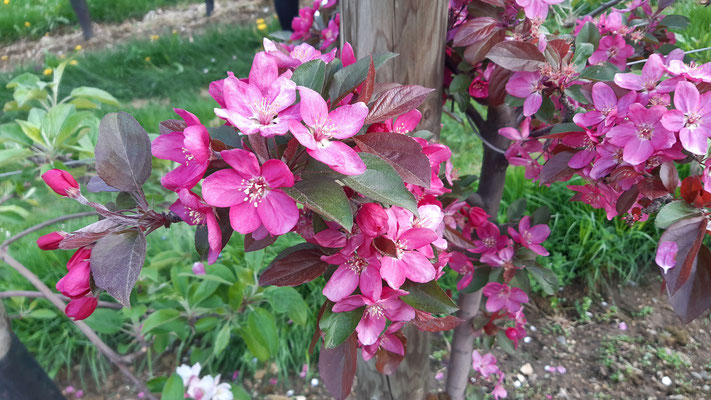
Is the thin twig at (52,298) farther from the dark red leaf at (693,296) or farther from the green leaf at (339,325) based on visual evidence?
the dark red leaf at (693,296)

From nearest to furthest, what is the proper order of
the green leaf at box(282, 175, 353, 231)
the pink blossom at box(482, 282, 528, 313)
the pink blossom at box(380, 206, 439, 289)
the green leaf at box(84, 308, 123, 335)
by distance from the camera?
the green leaf at box(282, 175, 353, 231) < the pink blossom at box(380, 206, 439, 289) < the pink blossom at box(482, 282, 528, 313) < the green leaf at box(84, 308, 123, 335)

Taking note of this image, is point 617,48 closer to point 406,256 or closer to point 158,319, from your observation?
point 406,256

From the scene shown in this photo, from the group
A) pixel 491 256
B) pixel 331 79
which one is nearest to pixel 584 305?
pixel 491 256

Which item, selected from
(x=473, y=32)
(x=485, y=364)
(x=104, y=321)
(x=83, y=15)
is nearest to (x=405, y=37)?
(x=473, y=32)

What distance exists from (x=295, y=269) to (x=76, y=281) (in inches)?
10.1

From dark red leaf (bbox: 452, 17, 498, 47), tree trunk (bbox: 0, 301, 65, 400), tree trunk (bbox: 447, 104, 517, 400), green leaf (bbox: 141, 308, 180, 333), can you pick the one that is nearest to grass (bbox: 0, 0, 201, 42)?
green leaf (bbox: 141, 308, 180, 333)

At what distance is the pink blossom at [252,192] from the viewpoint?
A: 18.9 inches

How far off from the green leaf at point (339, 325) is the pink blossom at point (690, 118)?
0.45m

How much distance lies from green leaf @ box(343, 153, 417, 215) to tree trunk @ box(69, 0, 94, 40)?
5.68 metres

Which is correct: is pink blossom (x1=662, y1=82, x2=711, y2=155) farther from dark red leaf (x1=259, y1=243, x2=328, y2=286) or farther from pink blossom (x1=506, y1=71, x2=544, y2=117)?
dark red leaf (x1=259, y1=243, x2=328, y2=286)

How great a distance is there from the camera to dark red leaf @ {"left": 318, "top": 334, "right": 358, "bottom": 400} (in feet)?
2.41

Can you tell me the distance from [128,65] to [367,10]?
14.0ft

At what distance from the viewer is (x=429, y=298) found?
66 cm

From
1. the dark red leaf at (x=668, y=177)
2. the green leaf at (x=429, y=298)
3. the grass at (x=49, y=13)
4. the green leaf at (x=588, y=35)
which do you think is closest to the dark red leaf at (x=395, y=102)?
the green leaf at (x=429, y=298)
